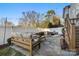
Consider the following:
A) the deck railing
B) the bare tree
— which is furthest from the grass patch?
the deck railing

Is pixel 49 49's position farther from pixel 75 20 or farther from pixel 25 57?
pixel 75 20

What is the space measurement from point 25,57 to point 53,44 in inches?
10.6

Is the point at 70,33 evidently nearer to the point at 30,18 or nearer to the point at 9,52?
the point at 30,18

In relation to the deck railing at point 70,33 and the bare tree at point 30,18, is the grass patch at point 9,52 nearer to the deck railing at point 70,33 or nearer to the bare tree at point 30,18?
the bare tree at point 30,18

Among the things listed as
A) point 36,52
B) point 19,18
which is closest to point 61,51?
point 36,52

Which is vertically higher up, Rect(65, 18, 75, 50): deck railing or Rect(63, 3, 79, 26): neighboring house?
Rect(63, 3, 79, 26): neighboring house

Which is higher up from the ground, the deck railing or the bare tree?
the bare tree

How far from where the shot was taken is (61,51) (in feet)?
4.59

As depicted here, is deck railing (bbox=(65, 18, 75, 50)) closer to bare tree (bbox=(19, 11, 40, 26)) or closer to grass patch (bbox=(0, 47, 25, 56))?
bare tree (bbox=(19, 11, 40, 26))

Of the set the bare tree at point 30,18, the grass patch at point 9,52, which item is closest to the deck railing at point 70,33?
the bare tree at point 30,18

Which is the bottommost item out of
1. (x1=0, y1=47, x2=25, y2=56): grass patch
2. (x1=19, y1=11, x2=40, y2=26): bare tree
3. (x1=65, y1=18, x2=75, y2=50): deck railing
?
(x1=0, y1=47, x2=25, y2=56): grass patch

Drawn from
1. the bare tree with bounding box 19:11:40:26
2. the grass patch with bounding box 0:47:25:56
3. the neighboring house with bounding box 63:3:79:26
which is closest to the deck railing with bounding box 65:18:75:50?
the neighboring house with bounding box 63:3:79:26

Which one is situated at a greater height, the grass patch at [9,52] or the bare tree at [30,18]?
the bare tree at [30,18]

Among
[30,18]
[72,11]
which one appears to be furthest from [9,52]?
[72,11]
